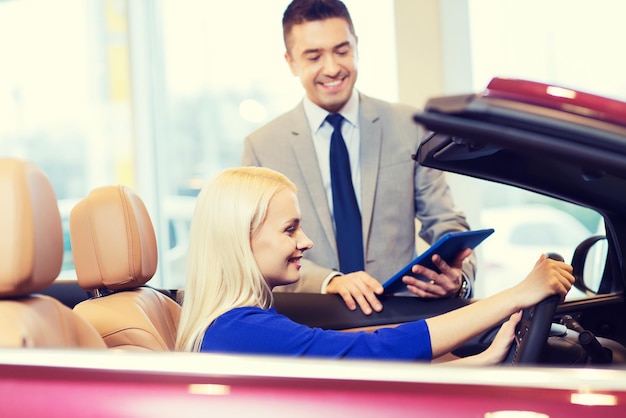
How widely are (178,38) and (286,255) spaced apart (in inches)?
181

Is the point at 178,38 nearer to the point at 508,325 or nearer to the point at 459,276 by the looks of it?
the point at 459,276

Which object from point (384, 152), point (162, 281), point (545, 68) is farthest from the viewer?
point (162, 281)

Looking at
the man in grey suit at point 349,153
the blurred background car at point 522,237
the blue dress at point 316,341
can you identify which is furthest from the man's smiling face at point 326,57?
the blurred background car at point 522,237

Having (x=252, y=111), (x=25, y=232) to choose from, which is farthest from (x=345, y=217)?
(x=252, y=111)

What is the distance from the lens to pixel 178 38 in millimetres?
6098

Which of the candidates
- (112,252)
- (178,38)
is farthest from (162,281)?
(112,252)

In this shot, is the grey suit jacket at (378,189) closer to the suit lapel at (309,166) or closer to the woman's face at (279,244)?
the suit lapel at (309,166)

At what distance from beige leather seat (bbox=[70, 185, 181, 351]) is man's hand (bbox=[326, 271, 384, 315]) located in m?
0.53

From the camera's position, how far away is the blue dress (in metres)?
1.62

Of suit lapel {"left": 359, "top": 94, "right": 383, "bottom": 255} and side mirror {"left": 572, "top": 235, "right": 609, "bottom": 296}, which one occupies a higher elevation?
suit lapel {"left": 359, "top": 94, "right": 383, "bottom": 255}

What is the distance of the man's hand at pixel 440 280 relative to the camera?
2.12m

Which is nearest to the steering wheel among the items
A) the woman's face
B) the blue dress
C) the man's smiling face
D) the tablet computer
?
the blue dress

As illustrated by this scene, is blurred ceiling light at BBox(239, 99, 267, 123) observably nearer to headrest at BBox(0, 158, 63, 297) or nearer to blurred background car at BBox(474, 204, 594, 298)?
blurred background car at BBox(474, 204, 594, 298)

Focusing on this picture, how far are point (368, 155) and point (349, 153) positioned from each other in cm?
8
